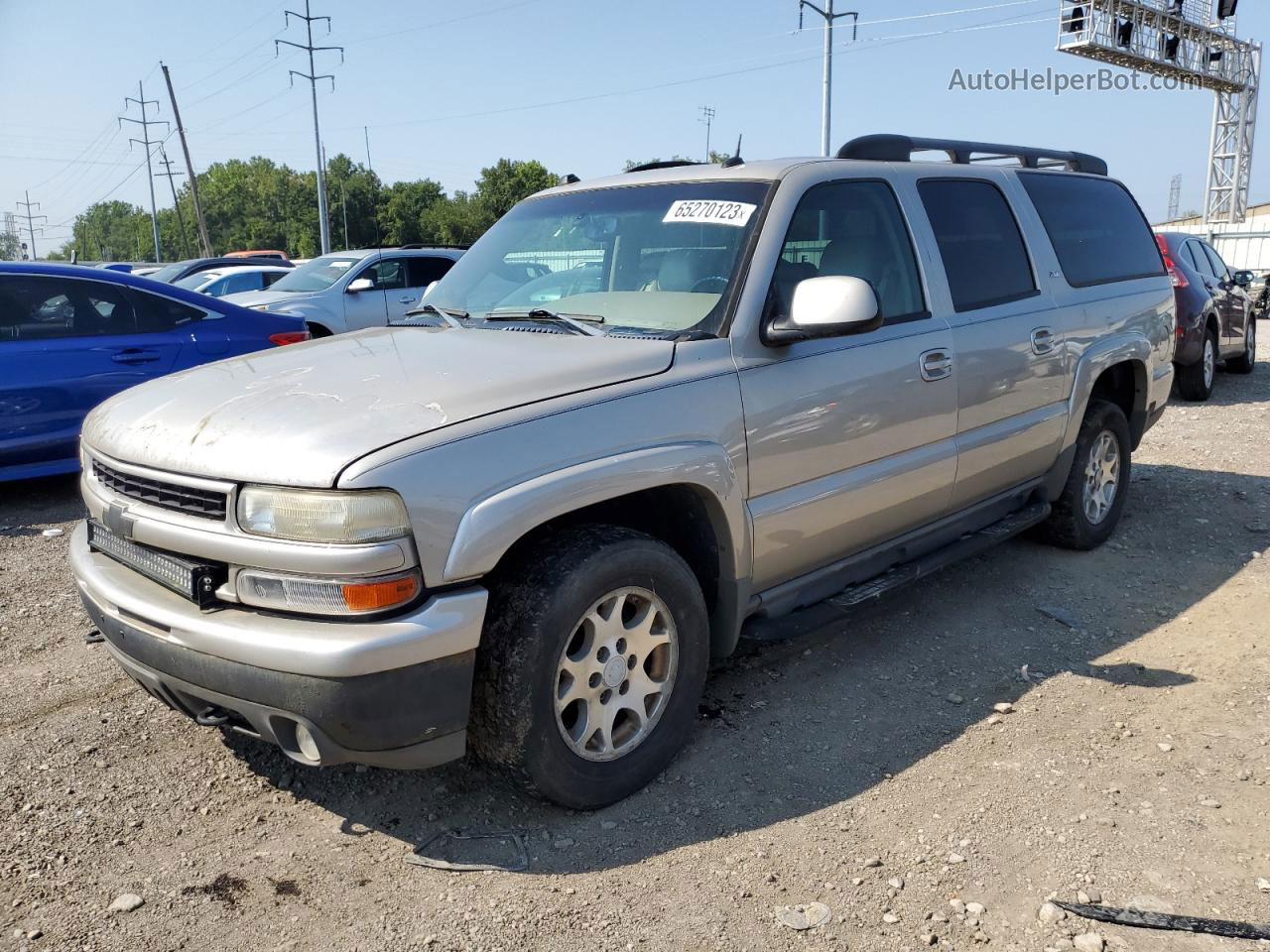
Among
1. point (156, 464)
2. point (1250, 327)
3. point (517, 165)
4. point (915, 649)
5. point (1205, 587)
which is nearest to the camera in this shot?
point (156, 464)

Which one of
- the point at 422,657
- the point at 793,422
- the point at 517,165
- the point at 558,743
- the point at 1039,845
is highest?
the point at 517,165

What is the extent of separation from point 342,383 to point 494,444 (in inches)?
24.5

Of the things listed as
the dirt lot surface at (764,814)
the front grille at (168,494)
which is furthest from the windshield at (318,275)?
the front grille at (168,494)

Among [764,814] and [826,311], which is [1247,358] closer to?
[826,311]

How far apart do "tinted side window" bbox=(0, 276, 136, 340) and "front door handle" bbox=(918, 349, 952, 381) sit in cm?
525

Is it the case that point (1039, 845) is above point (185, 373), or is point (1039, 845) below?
below

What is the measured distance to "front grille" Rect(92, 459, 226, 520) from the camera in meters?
2.60

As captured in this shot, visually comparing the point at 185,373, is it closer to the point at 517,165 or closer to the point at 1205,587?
the point at 1205,587

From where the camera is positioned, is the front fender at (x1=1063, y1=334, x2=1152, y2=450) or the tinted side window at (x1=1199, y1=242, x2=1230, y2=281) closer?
the front fender at (x1=1063, y1=334, x2=1152, y2=450)

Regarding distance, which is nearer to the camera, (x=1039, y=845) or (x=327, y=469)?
(x=327, y=469)

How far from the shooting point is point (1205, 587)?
4945mm

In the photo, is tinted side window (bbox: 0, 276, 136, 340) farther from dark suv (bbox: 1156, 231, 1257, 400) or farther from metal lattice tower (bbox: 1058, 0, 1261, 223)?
metal lattice tower (bbox: 1058, 0, 1261, 223)

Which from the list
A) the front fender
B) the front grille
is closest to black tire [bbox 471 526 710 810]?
the front grille

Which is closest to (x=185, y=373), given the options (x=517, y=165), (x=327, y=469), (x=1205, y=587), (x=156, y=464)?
(x=156, y=464)
